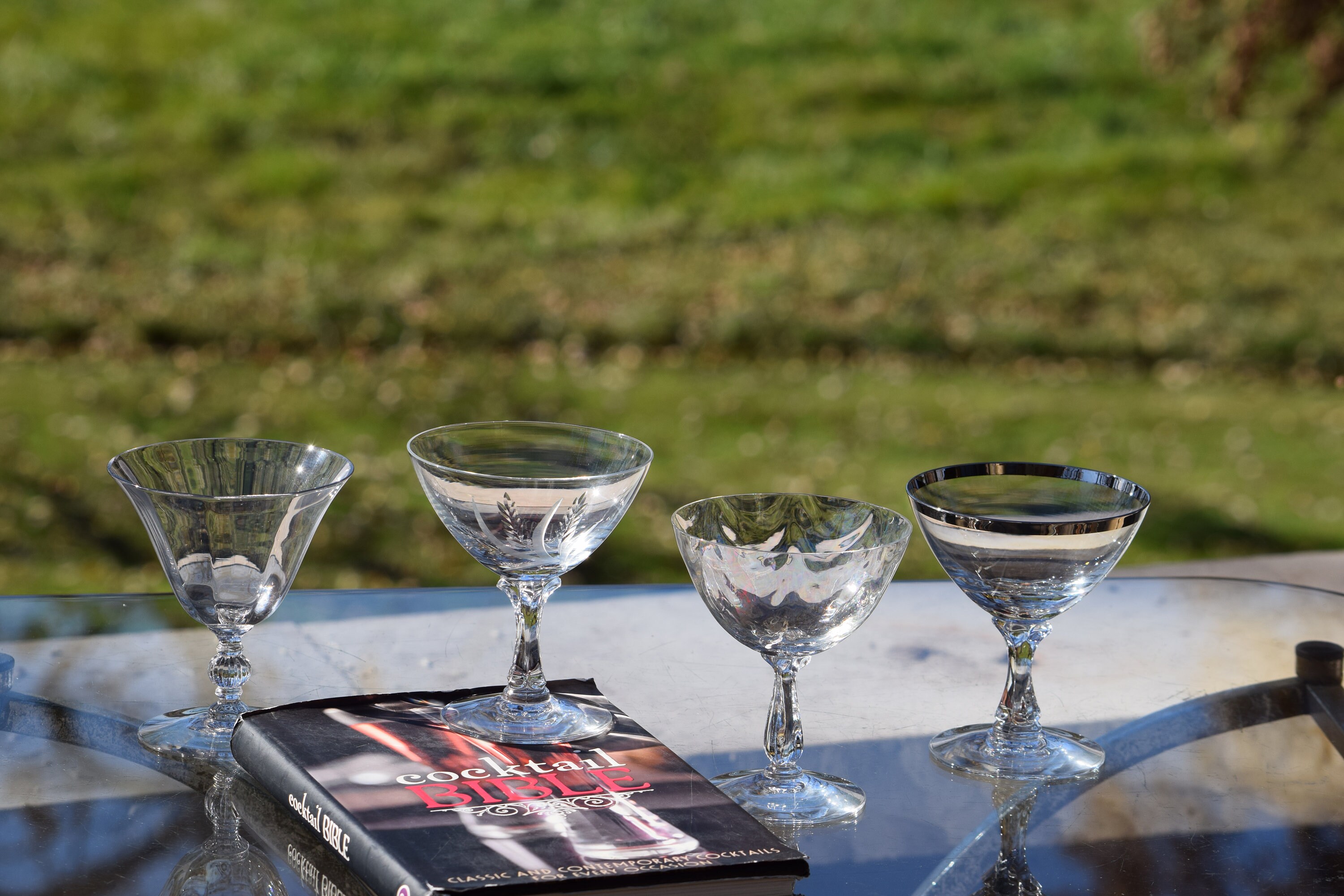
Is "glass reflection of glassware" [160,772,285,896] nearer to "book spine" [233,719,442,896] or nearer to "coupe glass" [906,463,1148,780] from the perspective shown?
"book spine" [233,719,442,896]

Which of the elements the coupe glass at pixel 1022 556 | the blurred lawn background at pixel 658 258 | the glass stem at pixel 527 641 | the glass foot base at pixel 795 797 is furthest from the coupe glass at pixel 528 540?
the blurred lawn background at pixel 658 258

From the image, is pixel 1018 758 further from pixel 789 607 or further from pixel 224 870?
pixel 224 870

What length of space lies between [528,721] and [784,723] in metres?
0.18

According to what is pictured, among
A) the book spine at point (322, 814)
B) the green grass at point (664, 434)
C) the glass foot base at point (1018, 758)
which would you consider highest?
the book spine at point (322, 814)

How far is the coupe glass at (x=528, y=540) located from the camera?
1022 millimetres

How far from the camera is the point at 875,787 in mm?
1032

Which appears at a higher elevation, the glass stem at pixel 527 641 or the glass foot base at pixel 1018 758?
the glass stem at pixel 527 641

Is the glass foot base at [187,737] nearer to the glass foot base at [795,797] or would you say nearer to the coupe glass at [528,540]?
the coupe glass at [528,540]

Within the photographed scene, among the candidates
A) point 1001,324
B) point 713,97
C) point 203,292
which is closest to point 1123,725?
point 1001,324

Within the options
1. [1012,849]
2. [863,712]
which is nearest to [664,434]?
[863,712]

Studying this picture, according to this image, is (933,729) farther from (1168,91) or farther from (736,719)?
(1168,91)

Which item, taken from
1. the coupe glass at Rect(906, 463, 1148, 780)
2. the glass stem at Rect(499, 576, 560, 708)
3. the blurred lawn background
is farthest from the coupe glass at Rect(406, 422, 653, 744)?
the blurred lawn background

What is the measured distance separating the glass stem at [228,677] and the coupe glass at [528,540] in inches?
6.8

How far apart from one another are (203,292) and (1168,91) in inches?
164
